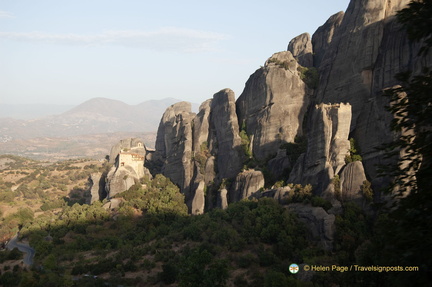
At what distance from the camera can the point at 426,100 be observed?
12.3m

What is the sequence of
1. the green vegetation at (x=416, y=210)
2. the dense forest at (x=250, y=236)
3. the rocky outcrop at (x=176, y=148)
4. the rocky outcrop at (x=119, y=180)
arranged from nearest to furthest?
the green vegetation at (x=416, y=210) < the dense forest at (x=250, y=236) < the rocky outcrop at (x=119, y=180) < the rocky outcrop at (x=176, y=148)

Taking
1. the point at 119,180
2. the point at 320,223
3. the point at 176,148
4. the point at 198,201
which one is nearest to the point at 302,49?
the point at 176,148

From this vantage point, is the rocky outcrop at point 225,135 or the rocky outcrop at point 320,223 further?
the rocky outcrop at point 225,135

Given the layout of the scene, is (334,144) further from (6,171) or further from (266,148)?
(6,171)

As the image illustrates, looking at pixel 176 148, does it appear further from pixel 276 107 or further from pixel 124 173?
pixel 276 107

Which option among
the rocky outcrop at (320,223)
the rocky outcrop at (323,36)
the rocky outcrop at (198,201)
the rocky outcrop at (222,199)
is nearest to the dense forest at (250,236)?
the rocky outcrop at (320,223)

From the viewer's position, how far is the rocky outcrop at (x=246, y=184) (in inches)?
1941

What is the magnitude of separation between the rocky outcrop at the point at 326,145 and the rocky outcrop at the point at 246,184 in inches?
277

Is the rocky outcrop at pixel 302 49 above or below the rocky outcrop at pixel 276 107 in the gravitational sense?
above

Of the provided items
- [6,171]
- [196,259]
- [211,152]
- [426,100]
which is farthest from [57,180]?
[426,100]

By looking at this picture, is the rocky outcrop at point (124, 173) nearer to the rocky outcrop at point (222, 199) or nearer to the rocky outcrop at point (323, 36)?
the rocky outcrop at point (222, 199)

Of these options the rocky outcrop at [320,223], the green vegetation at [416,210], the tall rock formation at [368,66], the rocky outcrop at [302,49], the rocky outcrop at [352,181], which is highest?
the rocky outcrop at [302,49]

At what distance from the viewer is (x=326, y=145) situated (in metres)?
41.2

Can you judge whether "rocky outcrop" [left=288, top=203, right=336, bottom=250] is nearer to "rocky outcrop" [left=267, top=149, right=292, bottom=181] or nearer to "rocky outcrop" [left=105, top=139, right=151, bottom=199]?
"rocky outcrop" [left=267, top=149, right=292, bottom=181]
